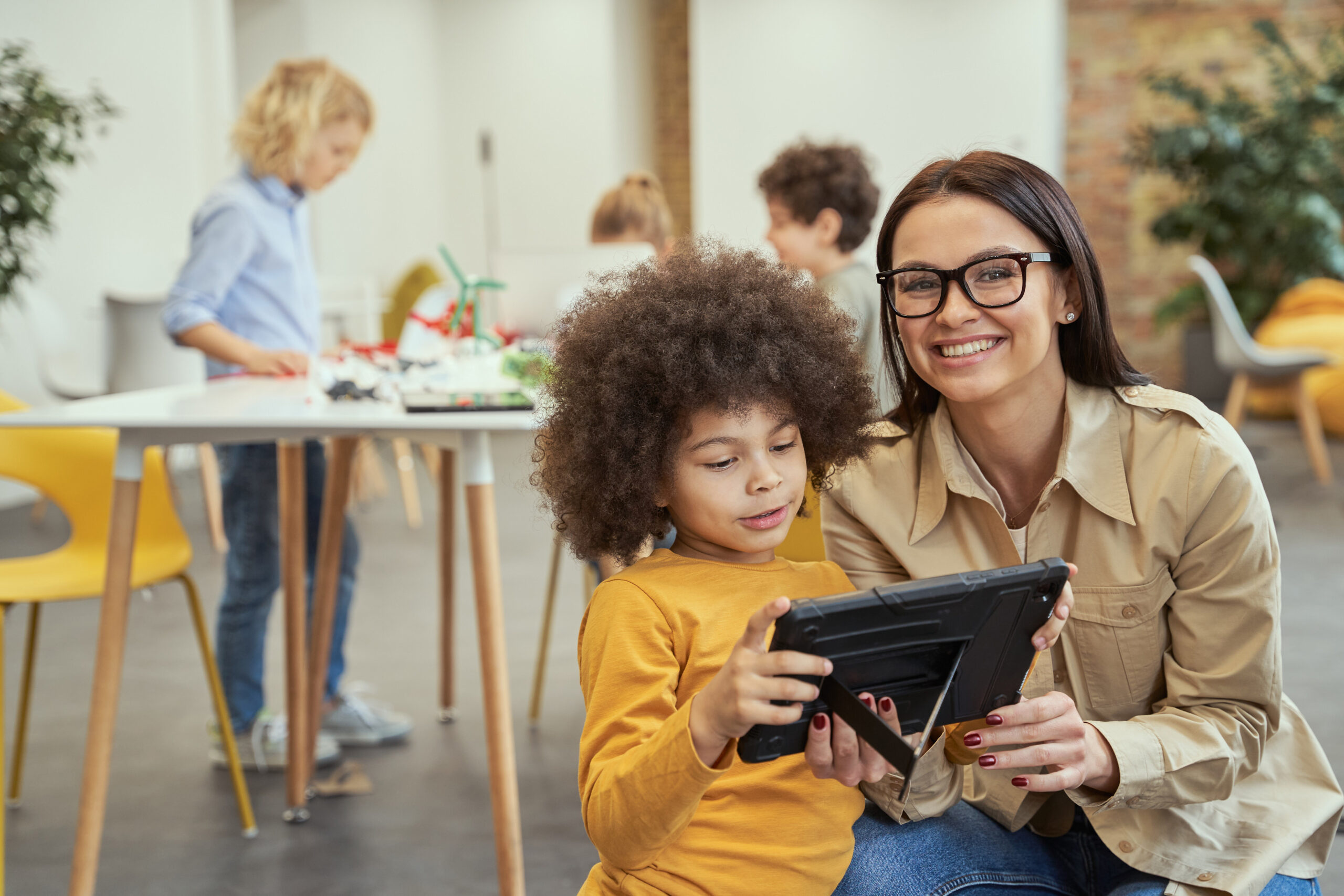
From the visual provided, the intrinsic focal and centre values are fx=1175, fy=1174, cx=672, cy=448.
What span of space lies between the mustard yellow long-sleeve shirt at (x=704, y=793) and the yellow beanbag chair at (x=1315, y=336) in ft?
16.5

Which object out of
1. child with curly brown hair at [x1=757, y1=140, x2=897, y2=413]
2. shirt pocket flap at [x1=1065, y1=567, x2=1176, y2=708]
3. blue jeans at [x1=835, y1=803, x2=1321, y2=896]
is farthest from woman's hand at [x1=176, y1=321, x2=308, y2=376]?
shirt pocket flap at [x1=1065, y1=567, x2=1176, y2=708]

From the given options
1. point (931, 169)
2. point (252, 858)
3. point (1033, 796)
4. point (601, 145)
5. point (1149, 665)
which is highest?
point (601, 145)

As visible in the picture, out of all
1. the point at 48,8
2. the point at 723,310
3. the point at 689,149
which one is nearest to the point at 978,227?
the point at 723,310

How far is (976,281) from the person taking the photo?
110 cm

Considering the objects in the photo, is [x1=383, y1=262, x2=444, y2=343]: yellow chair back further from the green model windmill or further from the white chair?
the white chair

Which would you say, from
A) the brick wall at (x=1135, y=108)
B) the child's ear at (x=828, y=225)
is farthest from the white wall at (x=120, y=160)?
the brick wall at (x=1135, y=108)

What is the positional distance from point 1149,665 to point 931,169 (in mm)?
530

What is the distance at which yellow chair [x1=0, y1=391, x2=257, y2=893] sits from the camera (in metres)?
2.14

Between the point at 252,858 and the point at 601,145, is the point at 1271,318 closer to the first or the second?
the point at 601,145

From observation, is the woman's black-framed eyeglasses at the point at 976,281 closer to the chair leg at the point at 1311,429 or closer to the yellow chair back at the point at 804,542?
the yellow chair back at the point at 804,542

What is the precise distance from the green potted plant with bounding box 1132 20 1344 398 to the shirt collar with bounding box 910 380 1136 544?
611 centimetres

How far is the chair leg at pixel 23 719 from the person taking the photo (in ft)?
7.54

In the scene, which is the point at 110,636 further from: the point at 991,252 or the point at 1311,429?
the point at 1311,429

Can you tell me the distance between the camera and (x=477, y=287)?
2633 millimetres
